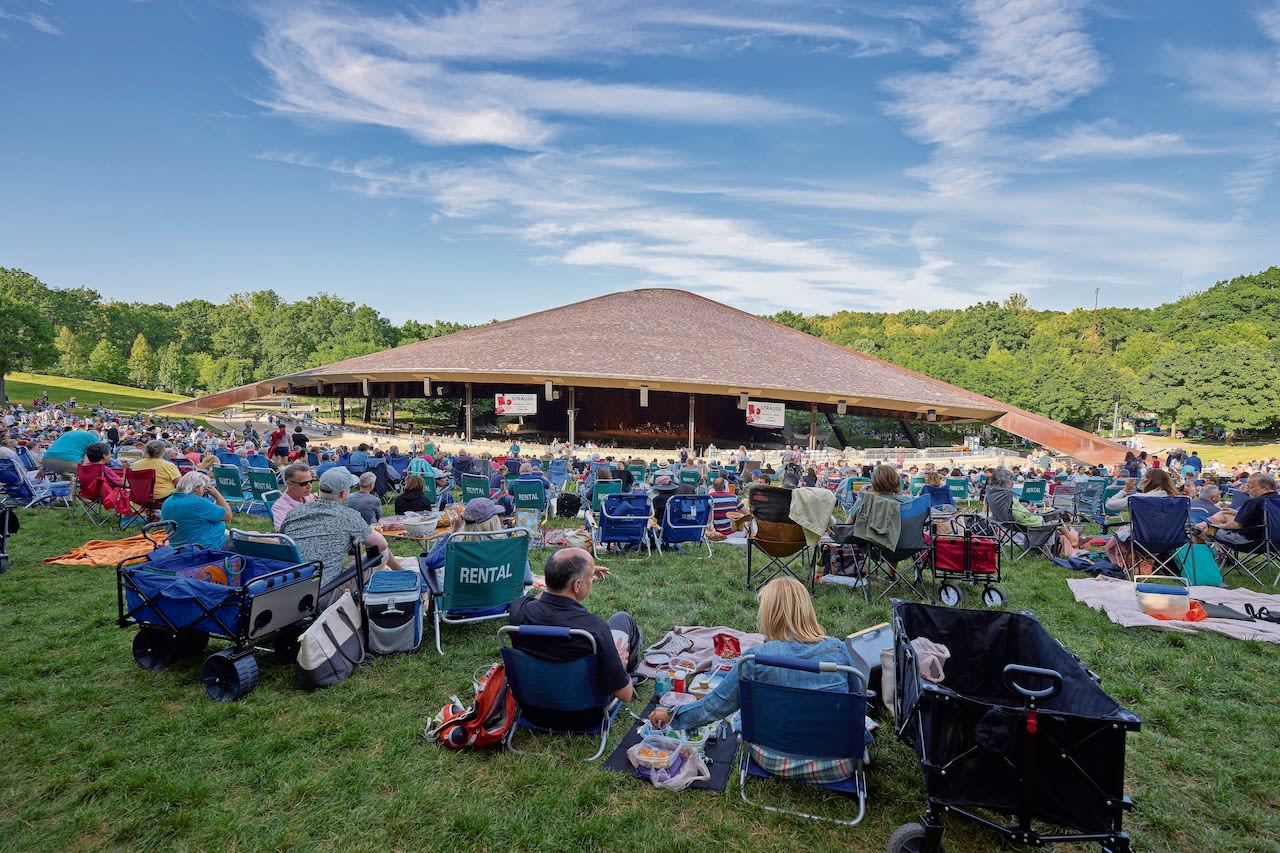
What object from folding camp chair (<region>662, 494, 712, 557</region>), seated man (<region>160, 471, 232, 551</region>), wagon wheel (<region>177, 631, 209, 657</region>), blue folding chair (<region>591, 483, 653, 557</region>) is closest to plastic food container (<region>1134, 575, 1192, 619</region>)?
folding camp chair (<region>662, 494, 712, 557</region>)

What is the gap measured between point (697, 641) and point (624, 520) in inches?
135

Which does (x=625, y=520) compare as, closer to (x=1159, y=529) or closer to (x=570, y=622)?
(x=570, y=622)

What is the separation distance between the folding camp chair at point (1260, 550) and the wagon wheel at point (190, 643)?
37.8 ft

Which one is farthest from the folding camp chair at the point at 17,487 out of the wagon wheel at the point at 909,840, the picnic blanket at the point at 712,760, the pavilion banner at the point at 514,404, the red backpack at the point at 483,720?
the pavilion banner at the point at 514,404

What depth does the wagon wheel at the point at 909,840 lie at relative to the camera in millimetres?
2757

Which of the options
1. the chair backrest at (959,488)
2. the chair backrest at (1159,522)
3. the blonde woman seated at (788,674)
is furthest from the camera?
the chair backrest at (959,488)

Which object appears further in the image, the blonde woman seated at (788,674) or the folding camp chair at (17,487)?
the folding camp chair at (17,487)

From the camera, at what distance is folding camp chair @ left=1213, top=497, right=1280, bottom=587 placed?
7.64 m

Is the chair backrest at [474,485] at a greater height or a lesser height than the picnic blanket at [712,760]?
greater

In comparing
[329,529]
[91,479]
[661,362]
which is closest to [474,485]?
[91,479]

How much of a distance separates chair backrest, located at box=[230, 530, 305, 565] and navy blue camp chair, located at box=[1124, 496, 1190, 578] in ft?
29.4

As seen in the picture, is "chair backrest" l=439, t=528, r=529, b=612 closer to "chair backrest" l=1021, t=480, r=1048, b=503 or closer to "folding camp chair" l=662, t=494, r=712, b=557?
"folding camp chair" l=662, t=494, r=712, b=557

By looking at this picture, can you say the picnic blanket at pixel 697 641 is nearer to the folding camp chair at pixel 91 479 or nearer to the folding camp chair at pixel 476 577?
the folding camp chair at pixel 476 577

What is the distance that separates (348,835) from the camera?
3018mm
